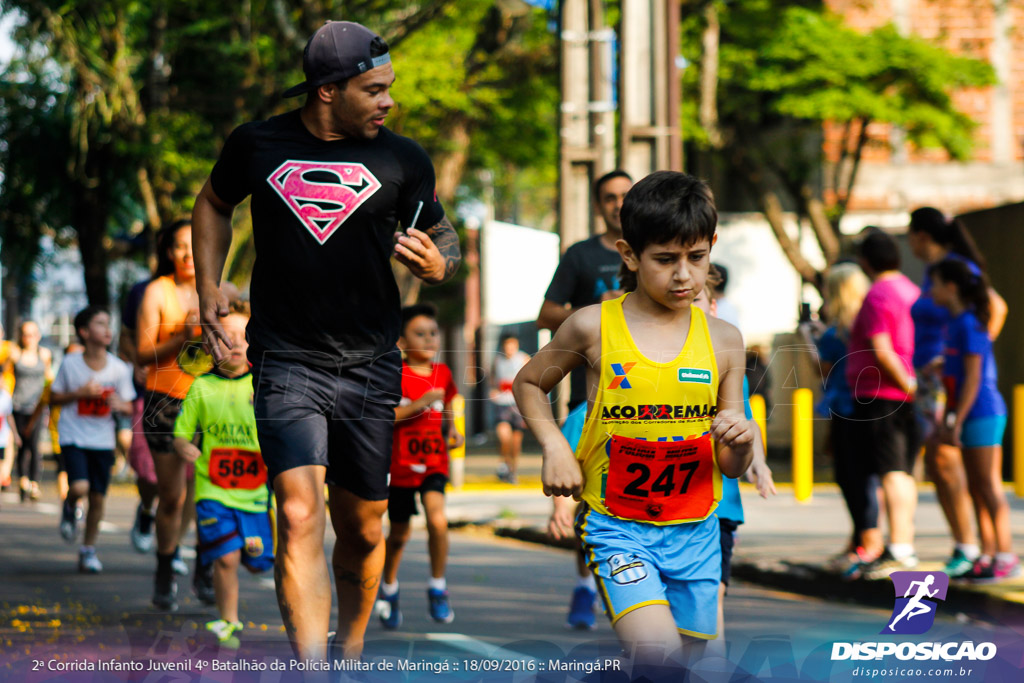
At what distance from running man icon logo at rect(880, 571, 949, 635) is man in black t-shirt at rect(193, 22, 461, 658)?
2191mm

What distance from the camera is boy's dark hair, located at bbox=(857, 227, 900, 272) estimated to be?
8305mm

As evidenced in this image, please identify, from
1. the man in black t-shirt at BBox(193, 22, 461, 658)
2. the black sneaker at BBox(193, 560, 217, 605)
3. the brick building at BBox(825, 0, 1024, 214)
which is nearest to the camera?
the man in black t-shirt at BBox(193, 22, 461, 658)

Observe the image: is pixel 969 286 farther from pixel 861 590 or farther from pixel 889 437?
pixel 861 590

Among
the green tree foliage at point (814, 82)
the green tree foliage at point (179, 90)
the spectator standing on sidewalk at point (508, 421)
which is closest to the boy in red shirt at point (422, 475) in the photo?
the spectator standing on sidewalk at point (508, 421)

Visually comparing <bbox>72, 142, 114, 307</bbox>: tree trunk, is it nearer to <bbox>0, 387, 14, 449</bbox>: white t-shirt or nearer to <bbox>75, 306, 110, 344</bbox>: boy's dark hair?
<bbox>0, 387, 14, 449</bbox>: white t-shirt

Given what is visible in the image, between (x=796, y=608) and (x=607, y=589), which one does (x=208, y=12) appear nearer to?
(x=796, y=608)

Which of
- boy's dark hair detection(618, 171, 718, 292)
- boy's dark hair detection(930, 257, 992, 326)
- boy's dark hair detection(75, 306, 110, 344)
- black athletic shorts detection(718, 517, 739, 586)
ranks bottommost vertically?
black athletic shorts detection(718, 517, 739, 586)

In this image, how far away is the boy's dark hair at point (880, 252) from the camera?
8305 millimetres

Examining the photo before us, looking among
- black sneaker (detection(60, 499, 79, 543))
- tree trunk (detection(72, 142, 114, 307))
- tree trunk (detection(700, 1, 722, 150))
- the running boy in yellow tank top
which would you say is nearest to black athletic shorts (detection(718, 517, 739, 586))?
the running boy in yellow tank top

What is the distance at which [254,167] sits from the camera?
4.41 metres

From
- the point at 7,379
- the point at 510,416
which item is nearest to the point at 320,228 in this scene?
the point at 7,379

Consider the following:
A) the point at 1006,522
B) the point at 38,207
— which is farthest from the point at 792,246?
the point at 1006,522

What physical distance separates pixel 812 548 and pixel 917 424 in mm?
1833

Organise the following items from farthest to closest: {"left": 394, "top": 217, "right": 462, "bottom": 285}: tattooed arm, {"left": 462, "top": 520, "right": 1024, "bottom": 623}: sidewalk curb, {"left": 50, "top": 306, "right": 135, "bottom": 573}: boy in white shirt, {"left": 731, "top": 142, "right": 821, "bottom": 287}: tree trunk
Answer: {"left": 731, "top": 142, "right": 821, "bottom": 287}: tree trunk, {"left": 50, "top": 306, "right": 135, "bottom": 573}: boy in white shirt, {"left": 462, "top": 520, "right": 1024, "bottom": 623}: sidewalk curb, {"left": 394, "top": 217, "right": 462, "bottom": 285}: tattooed arm
